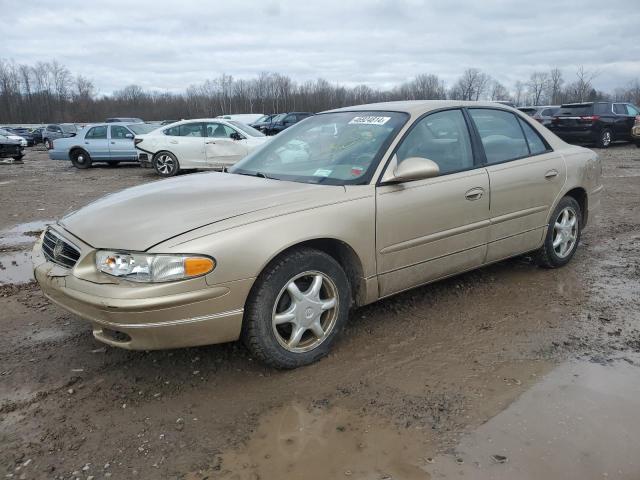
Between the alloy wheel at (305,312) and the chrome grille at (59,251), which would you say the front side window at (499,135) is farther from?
the chrome grille at (59,251)

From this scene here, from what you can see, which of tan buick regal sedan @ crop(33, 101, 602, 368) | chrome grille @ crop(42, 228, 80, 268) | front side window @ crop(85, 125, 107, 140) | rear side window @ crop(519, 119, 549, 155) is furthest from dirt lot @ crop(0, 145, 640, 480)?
front side window @ crop(85, 125, 107, 140)

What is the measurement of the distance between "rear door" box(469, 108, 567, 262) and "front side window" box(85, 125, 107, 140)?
1558 centimetres

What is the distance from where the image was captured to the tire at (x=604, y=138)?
746 inches

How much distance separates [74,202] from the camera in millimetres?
9781

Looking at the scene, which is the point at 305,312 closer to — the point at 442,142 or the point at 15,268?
the point at 442,142

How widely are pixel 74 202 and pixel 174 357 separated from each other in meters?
7.52

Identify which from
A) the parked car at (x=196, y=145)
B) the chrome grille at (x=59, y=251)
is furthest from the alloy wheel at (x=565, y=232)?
the parked car at (x=196, y=145)

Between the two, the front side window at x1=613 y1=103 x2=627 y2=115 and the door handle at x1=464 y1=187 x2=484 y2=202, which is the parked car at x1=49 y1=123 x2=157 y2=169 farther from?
the front side window at x1=613 y1=103 x2=627 y2=115

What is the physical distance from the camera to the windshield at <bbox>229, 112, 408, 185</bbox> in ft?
11.6

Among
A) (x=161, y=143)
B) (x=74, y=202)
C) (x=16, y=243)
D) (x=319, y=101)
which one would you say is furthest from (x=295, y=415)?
(x=319, y=101)

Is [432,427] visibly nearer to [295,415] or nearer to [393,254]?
[295,415]

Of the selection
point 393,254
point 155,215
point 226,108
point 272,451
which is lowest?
point 272,451

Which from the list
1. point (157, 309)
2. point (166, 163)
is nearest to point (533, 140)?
point (157, 309)

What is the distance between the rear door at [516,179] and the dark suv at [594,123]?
1614cm
